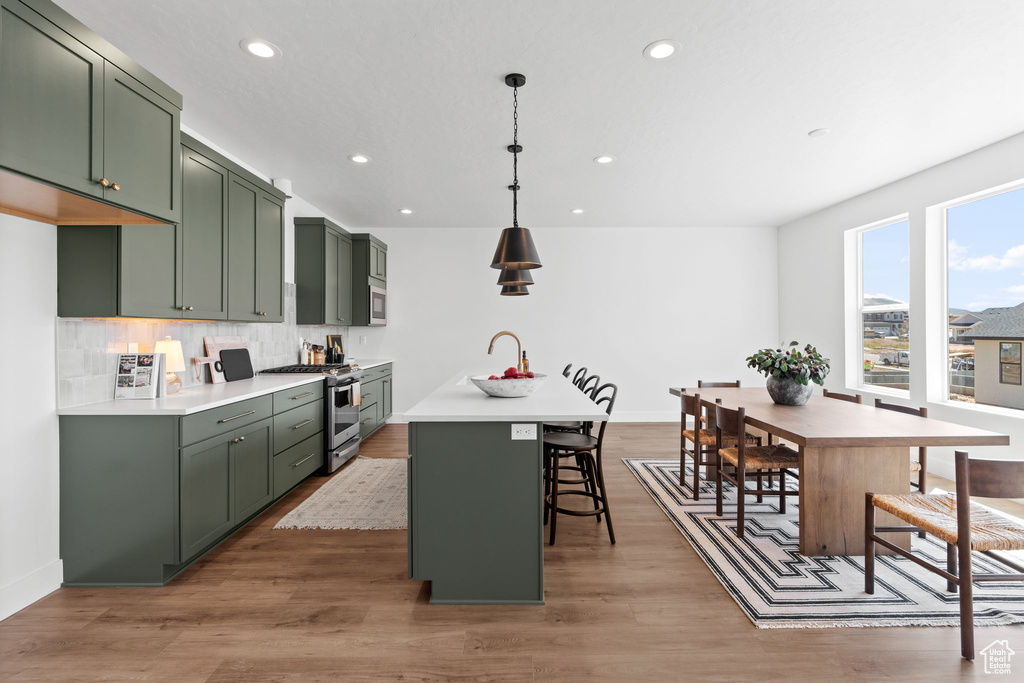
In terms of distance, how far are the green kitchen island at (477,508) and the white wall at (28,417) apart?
1.79 metres

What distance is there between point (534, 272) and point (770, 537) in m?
4.54

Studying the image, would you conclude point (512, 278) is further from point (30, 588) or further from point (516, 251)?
point (30, 588)

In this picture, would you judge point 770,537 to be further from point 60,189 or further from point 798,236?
point 798,236

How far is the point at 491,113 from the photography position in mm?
3154

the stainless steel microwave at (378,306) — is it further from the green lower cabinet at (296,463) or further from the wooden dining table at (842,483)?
the wooden dining table at (842,483)

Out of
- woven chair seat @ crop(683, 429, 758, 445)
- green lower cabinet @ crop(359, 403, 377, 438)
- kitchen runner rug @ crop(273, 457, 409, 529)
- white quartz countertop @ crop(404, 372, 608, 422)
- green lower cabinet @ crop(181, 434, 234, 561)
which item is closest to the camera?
Answer: white quartz countertop @ crop(404, 372, 608, 422)

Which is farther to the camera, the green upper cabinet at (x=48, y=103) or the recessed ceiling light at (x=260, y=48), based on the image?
the recessed ceiling light at (x=260, y=48)

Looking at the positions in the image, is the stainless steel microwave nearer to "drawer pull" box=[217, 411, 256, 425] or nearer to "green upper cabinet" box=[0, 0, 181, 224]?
"drawer pull" box=[217, 411, 256, 425]

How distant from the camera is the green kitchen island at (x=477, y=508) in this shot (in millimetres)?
2209

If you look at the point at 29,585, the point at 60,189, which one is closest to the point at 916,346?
the point at 60,189

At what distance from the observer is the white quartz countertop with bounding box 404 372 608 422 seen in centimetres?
216

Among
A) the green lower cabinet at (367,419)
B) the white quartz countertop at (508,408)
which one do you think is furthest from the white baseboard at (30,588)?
the green lower cabinet at (367,419)

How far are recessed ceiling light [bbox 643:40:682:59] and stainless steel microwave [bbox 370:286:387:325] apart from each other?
14.1 ft

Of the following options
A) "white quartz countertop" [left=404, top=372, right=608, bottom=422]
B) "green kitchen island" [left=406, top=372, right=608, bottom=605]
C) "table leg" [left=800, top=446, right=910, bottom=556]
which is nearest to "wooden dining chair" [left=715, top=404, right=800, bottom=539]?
"table leg" [left=800, top=446, right=910, bottom=556]
